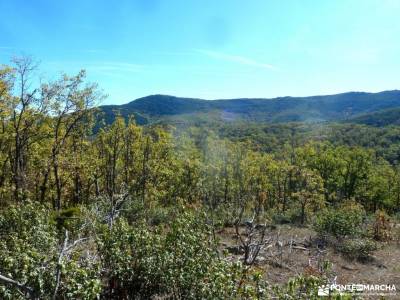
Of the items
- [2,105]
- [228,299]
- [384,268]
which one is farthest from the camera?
[2,105]

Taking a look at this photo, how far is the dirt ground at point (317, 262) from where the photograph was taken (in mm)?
13438

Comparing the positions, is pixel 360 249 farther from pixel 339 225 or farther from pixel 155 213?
pixel 155 213

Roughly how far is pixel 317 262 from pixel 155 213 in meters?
11.0

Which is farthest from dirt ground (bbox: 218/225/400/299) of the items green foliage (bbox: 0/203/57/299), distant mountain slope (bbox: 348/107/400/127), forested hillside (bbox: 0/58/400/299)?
distant mountain slope (bbox: 348/107/400/127)

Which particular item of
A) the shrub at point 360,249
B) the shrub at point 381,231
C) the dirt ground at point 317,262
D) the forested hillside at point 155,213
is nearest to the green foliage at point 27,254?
the forested hillside at point 155,213

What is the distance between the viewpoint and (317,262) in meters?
15.0

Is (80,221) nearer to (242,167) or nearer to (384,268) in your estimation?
(384,268)

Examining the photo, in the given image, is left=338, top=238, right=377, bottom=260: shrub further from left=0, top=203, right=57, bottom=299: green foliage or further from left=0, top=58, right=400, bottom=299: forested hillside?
left=0, top=203, right=57, bottom=299: green foliage

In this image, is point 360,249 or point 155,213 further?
point 155,213

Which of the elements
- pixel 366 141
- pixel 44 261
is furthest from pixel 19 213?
pixel 366 141

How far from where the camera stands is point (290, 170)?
132 feet

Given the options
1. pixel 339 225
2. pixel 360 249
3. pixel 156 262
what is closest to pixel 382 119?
pixel 339 225

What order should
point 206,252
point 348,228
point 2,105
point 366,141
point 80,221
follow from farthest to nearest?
point 366,141 → point 2,105 → point 348,228 → point 80,221 → point 206,252

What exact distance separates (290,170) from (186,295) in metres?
34.7
